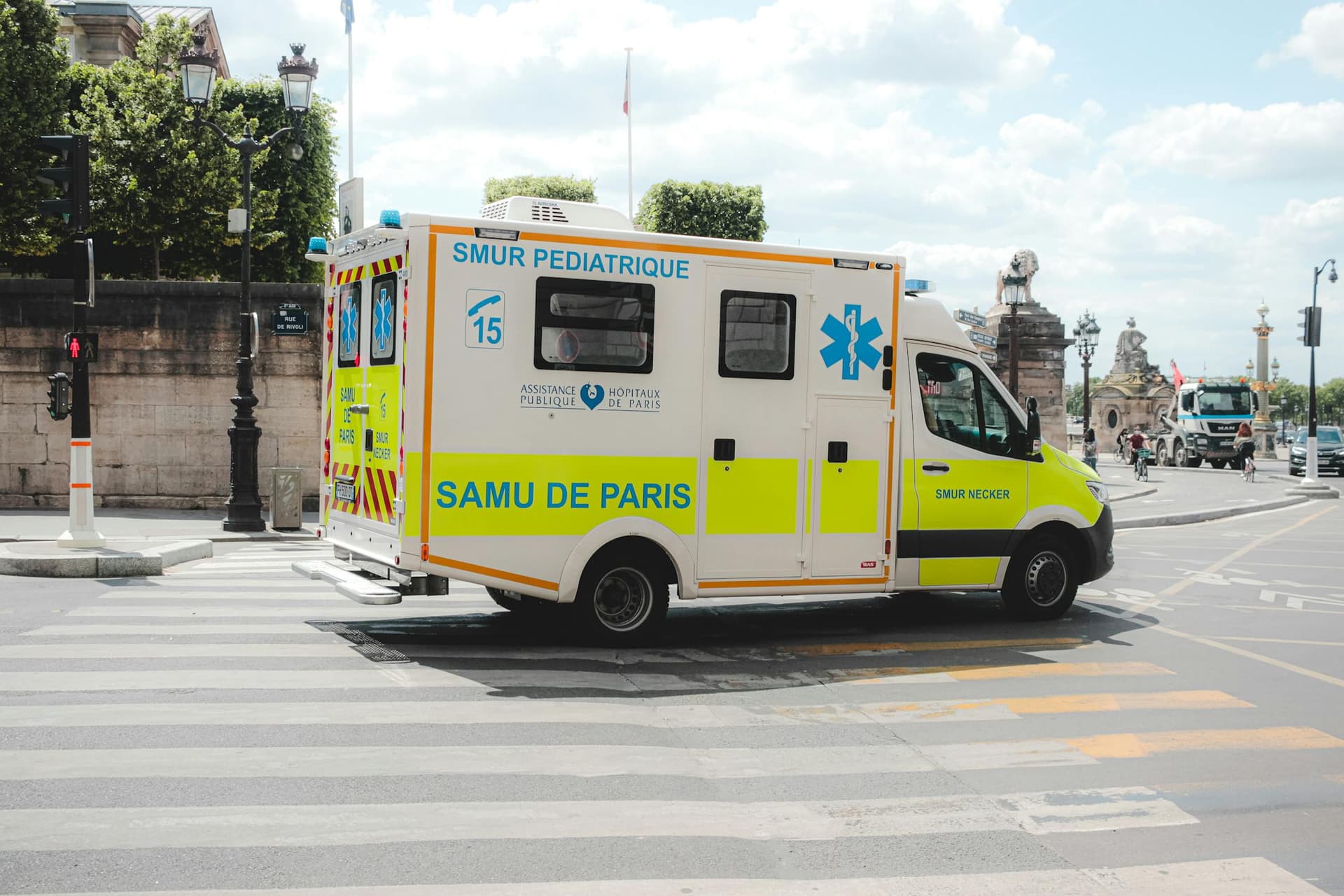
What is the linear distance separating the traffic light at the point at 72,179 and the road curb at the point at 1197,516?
1745cm

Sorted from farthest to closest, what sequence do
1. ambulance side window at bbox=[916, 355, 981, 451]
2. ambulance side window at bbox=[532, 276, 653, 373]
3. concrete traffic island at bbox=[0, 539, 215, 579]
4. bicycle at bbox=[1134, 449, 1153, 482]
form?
bicycle at bbox=[1134, 449, 1153, 482] → concrete traffic island at bbox=[0, 539, 215, 579] → ambulance side window at bbox=[916, 355, 981, 451] → ambulance side window at bbox=[532, 276, 653, 373]

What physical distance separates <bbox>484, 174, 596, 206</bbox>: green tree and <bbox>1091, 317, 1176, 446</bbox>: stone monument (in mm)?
50360

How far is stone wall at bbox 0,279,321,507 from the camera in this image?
65.7 ft

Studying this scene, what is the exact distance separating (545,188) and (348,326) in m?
44.4

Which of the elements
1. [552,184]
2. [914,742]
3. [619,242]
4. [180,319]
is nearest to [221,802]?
[914,742]

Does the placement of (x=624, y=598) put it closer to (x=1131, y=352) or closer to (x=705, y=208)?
(x=705, y=208)

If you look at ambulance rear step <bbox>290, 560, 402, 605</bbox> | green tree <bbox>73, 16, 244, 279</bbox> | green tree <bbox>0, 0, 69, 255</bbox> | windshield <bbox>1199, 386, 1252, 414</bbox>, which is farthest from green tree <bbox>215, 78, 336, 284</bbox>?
windshield <bbox>1199, 386, 1252, 414</bbox>

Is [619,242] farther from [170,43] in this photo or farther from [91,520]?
[170,43]

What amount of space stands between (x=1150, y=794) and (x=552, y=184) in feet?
162

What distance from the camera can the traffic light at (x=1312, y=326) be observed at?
111 feet

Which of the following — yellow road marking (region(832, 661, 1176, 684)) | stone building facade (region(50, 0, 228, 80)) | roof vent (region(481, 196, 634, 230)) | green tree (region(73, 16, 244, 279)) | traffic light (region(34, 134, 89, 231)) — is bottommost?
yellow road marking (region(832, 661, 1176, 684))

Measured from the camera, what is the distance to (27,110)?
21719 mm

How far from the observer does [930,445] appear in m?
10.1

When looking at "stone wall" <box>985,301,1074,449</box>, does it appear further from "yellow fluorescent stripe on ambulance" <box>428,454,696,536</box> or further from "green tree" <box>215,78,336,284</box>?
"yellow fluorescent stripe on ambulance" <box>428,454,696,536</box>
